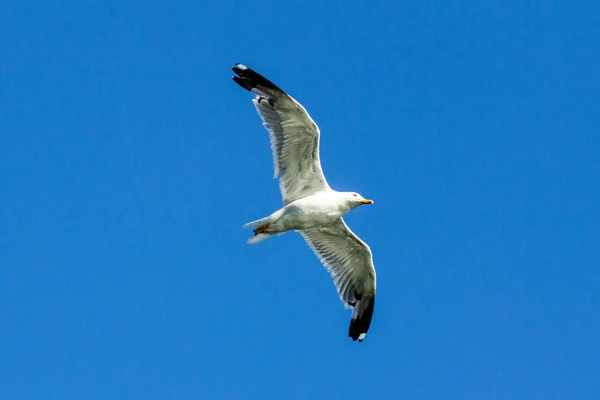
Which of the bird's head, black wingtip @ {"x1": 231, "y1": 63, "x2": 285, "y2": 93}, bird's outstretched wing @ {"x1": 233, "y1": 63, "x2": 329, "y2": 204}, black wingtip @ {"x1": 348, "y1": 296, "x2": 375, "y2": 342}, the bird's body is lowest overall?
black wingtip @ {"x1": 348, "y1": 296, "x2": 375, "y2": 342}

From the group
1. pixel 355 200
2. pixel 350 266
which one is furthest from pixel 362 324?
pixel 355 200

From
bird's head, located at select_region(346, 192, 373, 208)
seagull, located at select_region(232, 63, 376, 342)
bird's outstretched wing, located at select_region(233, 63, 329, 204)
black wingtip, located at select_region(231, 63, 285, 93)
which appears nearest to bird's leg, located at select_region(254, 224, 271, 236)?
seagull, located at select_region(232, 63, 376, 342)

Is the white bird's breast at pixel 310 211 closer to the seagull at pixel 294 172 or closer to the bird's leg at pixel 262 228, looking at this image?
the seagull at pixel 294 172

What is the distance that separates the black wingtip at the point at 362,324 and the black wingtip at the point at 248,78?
17.0ft

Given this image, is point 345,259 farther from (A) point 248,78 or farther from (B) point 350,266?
(A) point 248,78

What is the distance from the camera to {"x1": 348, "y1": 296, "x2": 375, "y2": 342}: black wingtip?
1970 cm

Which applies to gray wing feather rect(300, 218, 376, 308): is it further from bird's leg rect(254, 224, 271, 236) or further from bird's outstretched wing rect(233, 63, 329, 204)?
bird's leg rect(254, 224, 271, 236)

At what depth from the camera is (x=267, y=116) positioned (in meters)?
17.4

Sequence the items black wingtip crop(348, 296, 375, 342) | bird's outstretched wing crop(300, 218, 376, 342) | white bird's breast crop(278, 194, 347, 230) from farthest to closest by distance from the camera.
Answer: black wingtip crop(348, 296, 375, 342)
bird's outstretched wing crop(300, 218, 376, 342)
white bird's breast crop(278, 194, 347, 230)

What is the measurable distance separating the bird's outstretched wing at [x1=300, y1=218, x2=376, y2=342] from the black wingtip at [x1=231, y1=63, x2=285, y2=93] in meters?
3.19


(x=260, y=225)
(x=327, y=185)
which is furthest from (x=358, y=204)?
(x=260, y=225)

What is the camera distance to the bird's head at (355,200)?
1781 cm

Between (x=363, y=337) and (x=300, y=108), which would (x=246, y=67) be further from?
(x=363, y=337)

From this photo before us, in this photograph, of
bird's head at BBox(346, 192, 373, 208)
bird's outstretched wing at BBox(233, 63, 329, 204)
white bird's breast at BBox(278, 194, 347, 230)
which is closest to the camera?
bird's outstretched wing at BBox(233, 63, 329, 204)
